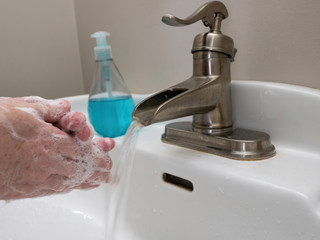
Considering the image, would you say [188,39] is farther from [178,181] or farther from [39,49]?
[39,49]

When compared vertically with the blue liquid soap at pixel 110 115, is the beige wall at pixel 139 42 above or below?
above

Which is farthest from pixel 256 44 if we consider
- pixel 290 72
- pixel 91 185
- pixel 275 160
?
pixel 91 185

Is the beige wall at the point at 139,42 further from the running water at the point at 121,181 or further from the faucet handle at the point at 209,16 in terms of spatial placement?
the running water at the point at 121,181

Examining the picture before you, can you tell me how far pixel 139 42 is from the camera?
2.05 ft

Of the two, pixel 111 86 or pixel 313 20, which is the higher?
pixel 313 20

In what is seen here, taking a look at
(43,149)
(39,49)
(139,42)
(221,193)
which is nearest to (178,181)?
(221,193)

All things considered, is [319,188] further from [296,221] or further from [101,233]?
[101,233]

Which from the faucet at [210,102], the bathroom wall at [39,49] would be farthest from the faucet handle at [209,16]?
the bathroom wall at [39,49]

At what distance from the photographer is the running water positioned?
0.37m

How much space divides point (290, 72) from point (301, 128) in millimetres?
83

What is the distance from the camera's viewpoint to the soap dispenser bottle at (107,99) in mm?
508

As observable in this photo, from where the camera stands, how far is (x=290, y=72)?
0.40 metres

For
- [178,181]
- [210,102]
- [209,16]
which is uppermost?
[209,16]

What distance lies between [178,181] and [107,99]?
0.71ft
